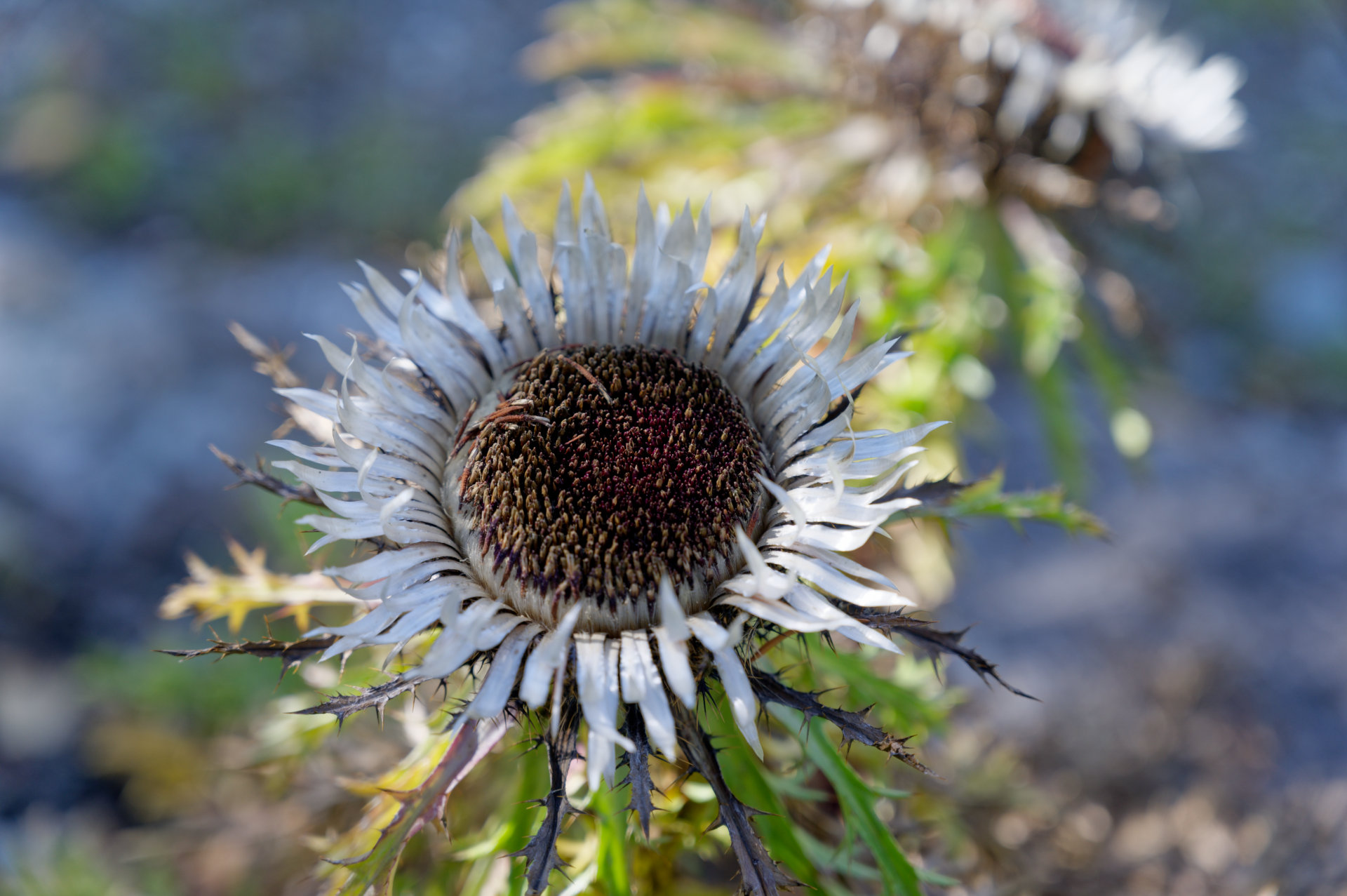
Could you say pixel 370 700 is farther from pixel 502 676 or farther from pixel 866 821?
pixel 866 821

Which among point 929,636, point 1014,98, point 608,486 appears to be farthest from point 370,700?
point 1014,98

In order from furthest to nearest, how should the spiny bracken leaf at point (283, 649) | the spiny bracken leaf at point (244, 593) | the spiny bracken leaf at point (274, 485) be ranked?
the spiny bracken leaf at point (244, 593), the spiny bracken leaf at point (274, 485), the spiny bracken leaf at point (283, 649)

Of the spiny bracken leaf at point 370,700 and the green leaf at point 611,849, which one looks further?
the green leaf at point 611,849

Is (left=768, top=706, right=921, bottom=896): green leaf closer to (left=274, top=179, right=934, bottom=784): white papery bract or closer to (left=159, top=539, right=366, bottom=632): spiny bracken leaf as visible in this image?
(left=274, top=179, right=934, bottom=784): white papery bract

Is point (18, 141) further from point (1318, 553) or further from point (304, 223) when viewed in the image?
point (1318, 553)

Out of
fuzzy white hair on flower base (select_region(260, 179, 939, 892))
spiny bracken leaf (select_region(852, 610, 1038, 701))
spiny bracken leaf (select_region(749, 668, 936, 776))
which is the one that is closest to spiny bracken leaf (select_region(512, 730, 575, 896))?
fuzzy white hair on flower base (select_region(260, 179, 939, 892))

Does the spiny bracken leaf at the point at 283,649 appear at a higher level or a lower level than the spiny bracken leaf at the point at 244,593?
lower

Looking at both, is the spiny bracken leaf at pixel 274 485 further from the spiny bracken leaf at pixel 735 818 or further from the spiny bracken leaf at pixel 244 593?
the spiny bracken leaf at pixel 735 818

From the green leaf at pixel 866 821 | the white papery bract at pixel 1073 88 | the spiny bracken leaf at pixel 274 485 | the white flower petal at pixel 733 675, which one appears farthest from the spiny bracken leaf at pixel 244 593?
the white papery bract at pixel 1073 88
